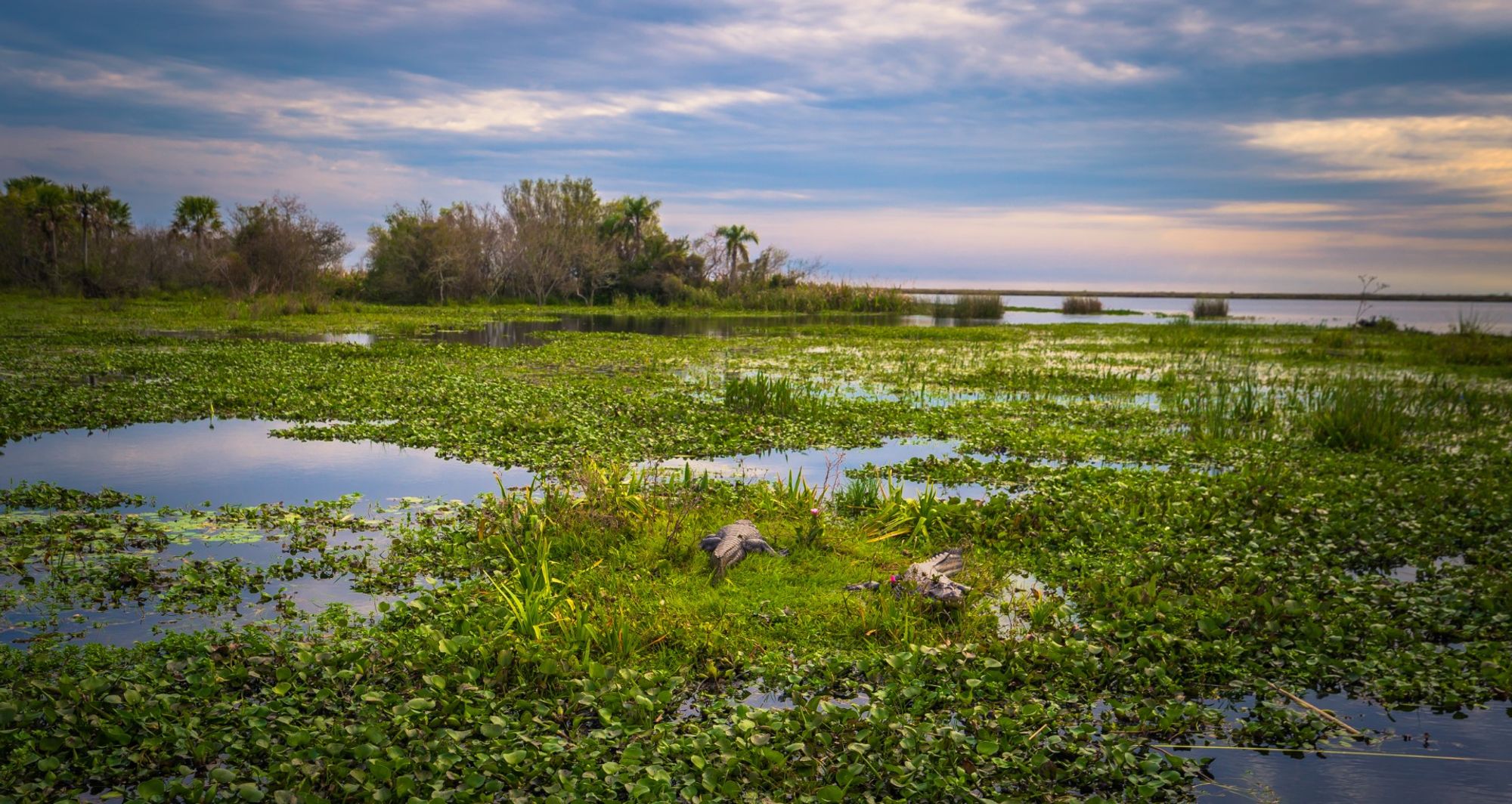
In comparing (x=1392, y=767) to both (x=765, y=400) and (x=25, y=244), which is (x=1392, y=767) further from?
(x=25, y=244)

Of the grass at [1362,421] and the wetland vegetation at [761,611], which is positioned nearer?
the wetland vegetation at [761,611]

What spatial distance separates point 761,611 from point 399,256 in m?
54.7

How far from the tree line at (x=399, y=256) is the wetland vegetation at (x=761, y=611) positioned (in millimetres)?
41530

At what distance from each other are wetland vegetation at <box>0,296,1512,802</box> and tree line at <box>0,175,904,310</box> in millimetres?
41530

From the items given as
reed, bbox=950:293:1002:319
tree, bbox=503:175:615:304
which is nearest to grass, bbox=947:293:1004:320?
reed, bbox=950:293:1002:319

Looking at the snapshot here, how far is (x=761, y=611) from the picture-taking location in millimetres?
6598

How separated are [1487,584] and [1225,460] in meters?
4.92

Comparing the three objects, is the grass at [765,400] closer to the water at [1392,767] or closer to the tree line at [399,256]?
the water at [1392,767]

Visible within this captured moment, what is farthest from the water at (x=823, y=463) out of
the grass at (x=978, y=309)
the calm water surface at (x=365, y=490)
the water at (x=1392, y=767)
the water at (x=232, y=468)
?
the grass at (x=978, y=309)

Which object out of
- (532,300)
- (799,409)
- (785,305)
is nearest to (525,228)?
(532,300)

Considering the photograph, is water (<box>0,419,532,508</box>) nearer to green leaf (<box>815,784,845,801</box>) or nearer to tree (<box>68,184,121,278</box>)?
green leaf (<box>815,784,845,801</box>)

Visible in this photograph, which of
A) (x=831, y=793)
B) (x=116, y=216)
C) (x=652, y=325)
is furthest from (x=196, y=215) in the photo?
(x=831, y=793)

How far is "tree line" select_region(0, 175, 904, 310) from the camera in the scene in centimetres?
5094

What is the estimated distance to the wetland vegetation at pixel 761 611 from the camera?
14.6 feet
